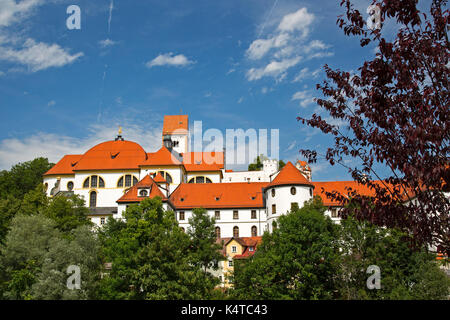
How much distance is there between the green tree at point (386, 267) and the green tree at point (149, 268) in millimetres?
11719

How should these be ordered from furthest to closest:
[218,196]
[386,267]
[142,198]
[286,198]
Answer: [218,196], [142,198], [286,198], [386,267]

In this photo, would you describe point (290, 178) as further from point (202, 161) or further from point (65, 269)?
point (65, 269)

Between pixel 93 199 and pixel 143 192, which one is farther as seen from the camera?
pixel 93 199

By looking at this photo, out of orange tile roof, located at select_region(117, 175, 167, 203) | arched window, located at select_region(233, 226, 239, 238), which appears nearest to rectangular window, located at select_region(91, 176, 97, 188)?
orange tile roof, located at select_region(117, 175, 167, 203)

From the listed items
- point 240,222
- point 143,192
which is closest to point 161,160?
point 143,192

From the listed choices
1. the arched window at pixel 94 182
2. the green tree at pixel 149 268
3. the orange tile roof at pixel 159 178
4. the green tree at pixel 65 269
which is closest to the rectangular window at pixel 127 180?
the arched window at pixel 94 182

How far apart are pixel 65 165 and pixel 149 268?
3811 cm

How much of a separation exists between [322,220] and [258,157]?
72360 mm

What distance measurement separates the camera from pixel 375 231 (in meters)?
35.8

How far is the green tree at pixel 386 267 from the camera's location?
2891 cm

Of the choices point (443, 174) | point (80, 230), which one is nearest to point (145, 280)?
point (80, 230)

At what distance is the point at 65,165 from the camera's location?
211 ft

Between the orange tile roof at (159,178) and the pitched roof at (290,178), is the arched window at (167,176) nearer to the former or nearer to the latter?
the orange tile roof at (159,178)
